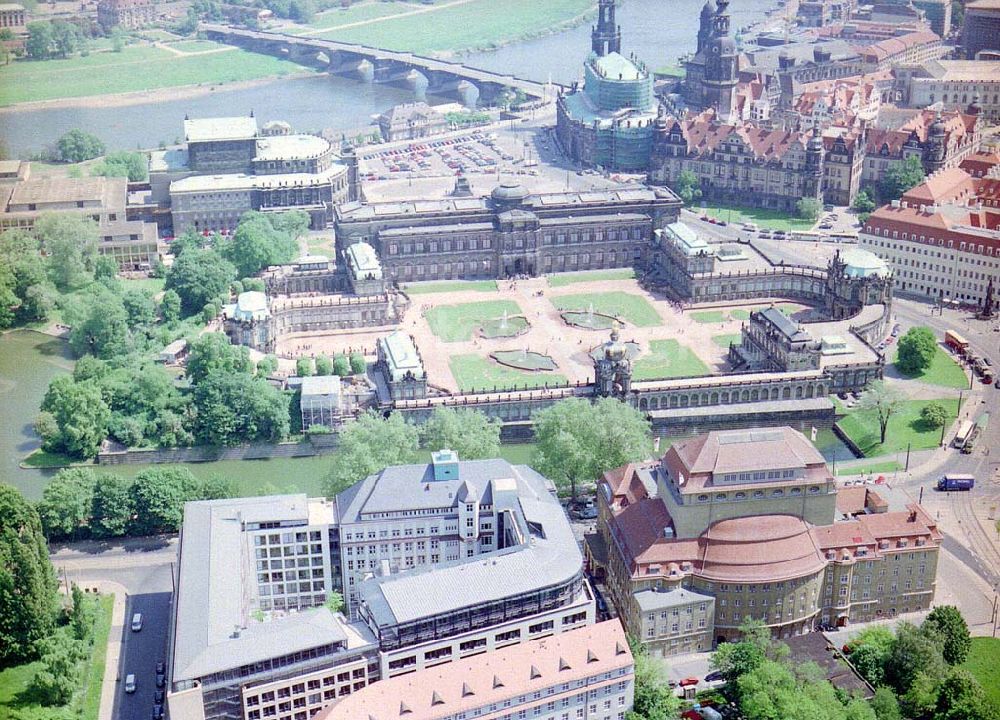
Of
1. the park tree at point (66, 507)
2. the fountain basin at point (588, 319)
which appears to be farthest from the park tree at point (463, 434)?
the fountain basin at point (588, 319)

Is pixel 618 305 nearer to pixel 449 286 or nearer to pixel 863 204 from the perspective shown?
pixel 449 286

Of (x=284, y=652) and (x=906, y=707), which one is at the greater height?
Answer: (x=284, y=652)

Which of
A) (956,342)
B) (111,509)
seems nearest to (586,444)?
(111,509)

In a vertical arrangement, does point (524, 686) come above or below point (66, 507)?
above

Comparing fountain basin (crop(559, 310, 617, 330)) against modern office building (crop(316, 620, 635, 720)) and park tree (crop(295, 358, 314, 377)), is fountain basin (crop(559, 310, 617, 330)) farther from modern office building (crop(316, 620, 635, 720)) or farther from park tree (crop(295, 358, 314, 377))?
modern office building (crop(316, 620, 635, 720))

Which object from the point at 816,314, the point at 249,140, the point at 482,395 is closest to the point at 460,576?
the point at 482,395

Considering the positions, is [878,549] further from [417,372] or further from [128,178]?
[128,178]
